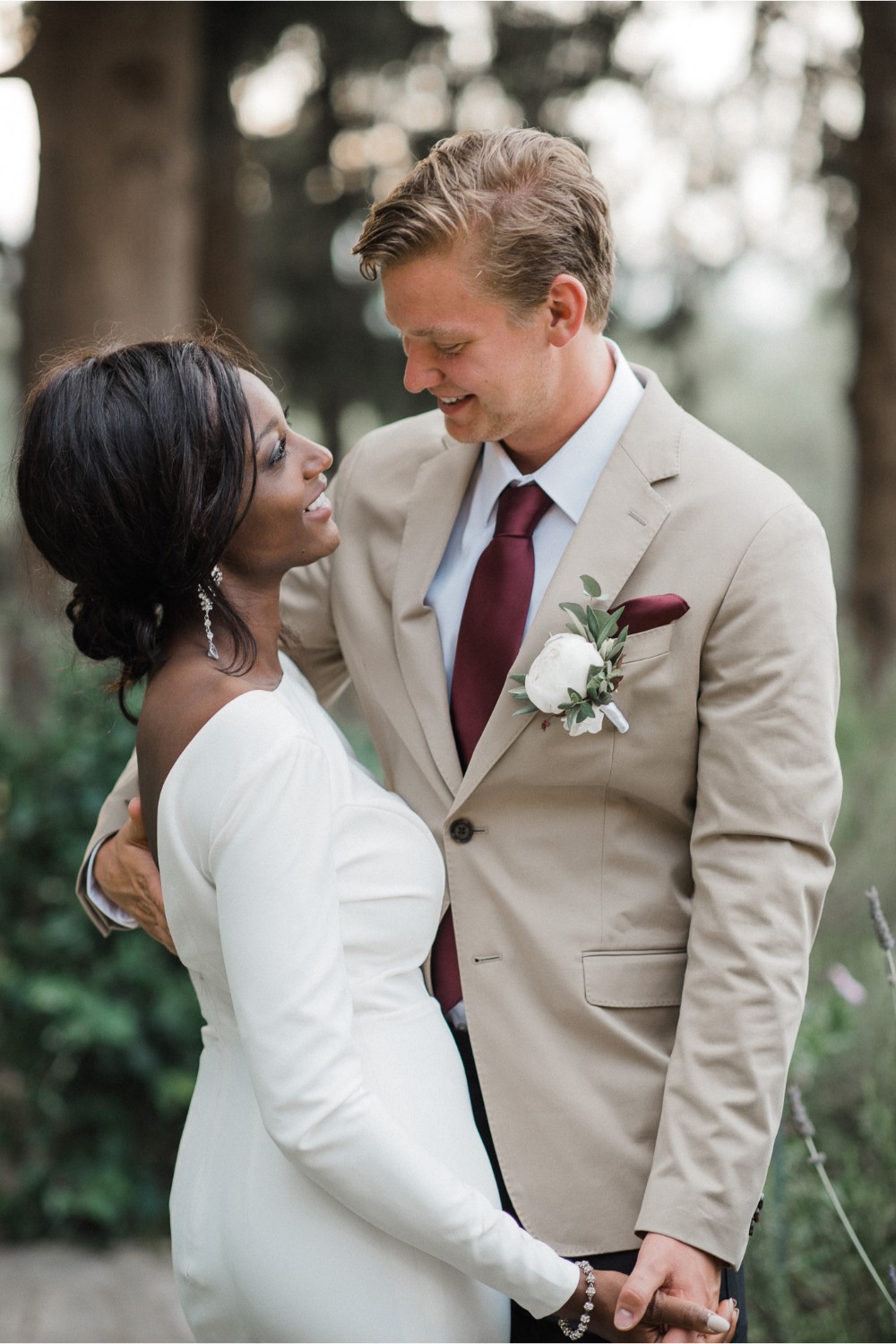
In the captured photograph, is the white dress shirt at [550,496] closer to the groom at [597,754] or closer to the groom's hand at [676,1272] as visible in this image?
the groom at [597,754]

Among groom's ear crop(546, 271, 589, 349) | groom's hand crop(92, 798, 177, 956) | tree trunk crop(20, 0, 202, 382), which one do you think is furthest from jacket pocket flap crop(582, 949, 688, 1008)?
tree trunk crop(20, 0, 202, 382)

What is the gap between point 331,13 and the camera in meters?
6.85

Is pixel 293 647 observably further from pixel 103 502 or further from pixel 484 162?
pixel 484 162

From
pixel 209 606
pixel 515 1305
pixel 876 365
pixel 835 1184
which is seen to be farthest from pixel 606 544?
pixel 876 365

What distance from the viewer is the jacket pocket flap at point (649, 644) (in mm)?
2088

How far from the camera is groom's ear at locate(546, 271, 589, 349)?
87.9 inches

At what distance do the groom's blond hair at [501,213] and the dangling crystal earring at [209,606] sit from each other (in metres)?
0.60

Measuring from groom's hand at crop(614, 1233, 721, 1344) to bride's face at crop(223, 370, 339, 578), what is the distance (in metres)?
1.19

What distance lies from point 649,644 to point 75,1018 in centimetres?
269

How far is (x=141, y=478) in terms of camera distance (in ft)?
6.48

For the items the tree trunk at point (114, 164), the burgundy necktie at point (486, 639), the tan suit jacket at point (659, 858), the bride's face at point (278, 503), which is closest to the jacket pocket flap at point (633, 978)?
the tan suit jacket at point (659, 858)

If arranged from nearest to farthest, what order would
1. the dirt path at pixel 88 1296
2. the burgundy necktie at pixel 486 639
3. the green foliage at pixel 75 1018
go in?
1. the burgundy necktie at pixel 486 639
2. the dirt path at pixel 88 1296
3. the green foliage at pixel 75 1018

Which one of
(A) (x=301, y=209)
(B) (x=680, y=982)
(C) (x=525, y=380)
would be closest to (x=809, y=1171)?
(B) (x=680, y=982)

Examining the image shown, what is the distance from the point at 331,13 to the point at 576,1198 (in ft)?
21.0
